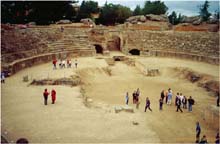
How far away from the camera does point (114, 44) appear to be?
39188 mm

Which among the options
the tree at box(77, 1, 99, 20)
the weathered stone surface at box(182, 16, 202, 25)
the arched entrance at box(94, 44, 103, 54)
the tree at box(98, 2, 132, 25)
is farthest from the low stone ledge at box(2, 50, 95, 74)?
the tree at box(77, 1, 99, 20)

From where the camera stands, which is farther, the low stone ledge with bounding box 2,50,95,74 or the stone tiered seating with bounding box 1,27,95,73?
the stone tiered seating with bounding box 1,27,95,73

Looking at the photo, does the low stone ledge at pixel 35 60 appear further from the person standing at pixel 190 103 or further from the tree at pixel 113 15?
the tree at pixel 113 15

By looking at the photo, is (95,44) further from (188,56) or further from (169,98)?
(169,98)

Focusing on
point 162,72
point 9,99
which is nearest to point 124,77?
point 162,72

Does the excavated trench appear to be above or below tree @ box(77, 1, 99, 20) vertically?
below

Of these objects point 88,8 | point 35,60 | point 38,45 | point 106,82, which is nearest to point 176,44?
point 106,82

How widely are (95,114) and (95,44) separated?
21842 mm

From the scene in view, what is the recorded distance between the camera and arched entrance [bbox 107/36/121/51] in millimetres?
38781

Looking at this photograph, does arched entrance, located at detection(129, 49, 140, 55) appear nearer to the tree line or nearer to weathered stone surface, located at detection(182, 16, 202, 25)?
weathered stone surface, located at detection(182, 16, 202, 25)

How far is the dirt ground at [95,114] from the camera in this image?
1312 centimetres

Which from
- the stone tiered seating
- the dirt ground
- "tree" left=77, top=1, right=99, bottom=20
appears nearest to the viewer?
the dirt ground

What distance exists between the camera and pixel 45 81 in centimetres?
2183

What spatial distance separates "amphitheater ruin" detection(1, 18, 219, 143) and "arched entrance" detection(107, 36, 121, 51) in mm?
114
